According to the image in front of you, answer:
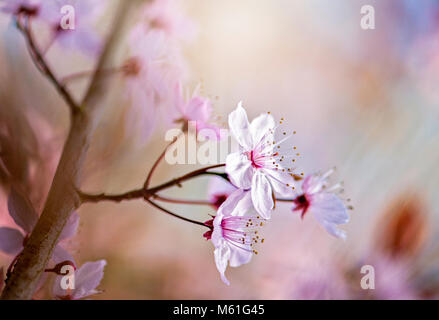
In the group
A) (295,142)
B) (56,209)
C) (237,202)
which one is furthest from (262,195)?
(295,142)

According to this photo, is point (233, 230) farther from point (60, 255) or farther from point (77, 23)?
point (77, 23)

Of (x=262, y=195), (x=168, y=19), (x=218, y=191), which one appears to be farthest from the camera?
(x=168, y=19)

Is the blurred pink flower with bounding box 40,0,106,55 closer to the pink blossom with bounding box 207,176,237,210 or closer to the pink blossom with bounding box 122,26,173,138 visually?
the pink blossom with bounding box 122,26,173,138

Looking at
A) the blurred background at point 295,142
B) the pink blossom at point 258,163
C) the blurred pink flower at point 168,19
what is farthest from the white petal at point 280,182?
the blurred pink flower at point 168,19

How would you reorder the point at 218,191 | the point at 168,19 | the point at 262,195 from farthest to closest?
1. the point at 168,19
2. the point at 218,191
3. the point at 262,195

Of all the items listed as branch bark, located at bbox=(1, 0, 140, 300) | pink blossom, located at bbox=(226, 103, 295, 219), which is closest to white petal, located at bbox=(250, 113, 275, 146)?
pink blossom, located at bbox=(226, 103, 295, 219)

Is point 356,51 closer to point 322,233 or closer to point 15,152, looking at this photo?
point 322,233
